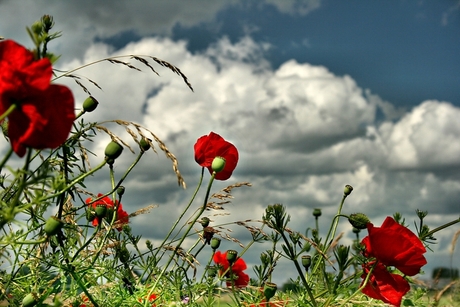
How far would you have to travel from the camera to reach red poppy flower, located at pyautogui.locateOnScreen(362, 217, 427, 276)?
199 centimetres

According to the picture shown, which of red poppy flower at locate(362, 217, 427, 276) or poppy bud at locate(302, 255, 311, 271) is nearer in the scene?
red poppy flower at locate(362, 217, 427, 276)

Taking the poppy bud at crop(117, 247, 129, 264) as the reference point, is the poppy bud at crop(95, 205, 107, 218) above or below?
above

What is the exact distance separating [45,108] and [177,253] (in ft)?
3.69

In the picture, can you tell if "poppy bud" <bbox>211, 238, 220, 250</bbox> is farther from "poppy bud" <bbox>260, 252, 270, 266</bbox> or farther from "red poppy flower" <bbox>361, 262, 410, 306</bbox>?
"red poppy flower" <bbox>361, 262, 410, 306</bbox>

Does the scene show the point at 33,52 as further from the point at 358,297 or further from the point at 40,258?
the point at 358,297

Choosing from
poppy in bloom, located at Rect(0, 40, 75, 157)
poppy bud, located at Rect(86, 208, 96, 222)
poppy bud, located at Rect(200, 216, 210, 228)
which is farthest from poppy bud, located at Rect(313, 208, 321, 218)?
poppy in bloom, located at Rect(0, 40, 75, 157)

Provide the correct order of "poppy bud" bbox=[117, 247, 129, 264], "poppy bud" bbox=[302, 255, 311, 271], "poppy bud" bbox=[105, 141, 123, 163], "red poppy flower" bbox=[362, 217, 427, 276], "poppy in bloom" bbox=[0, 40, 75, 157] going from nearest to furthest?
"poppy in bloom" bbox=[0, 40, 75, 157] < "poppy bud" bbox=[105, 141, 123, 163] < "red poppy flower" bbox=[362, 217, 427, 276] < "poppy bud" bbox=[117, 247, 129, 264] < "poppy bud" bbox=[302, 255, 311, 271]

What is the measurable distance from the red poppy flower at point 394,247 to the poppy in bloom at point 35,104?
1190mm

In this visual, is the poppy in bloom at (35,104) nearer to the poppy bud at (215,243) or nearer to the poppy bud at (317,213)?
the poppy bud at (215,243)

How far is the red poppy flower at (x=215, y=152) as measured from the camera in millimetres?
2449

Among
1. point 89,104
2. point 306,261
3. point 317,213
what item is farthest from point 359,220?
point 317,213

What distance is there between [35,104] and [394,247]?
1357mm

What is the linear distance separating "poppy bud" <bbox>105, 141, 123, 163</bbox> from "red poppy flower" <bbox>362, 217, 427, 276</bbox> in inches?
36.1

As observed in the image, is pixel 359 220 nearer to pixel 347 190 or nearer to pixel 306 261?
pixel 347 190
